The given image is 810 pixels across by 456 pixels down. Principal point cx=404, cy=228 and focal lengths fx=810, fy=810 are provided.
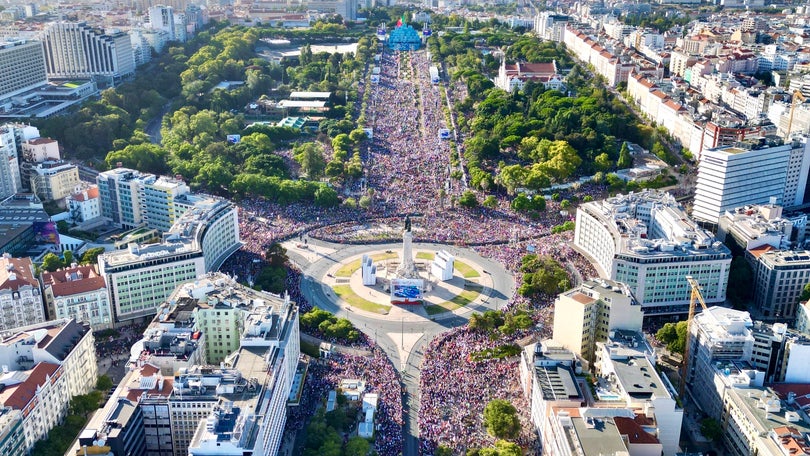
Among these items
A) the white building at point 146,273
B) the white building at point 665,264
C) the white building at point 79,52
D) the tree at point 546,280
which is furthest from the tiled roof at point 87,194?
the white building at point 79,52

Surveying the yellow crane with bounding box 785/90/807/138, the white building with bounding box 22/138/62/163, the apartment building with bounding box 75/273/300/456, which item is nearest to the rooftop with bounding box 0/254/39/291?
the apartment building with bounding box 75/273/300/456

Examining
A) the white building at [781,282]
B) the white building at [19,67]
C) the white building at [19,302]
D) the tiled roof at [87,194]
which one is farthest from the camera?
the white building at [19,67]

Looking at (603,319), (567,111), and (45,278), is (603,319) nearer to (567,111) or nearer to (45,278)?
(45,278)

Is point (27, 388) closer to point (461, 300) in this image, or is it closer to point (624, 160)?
point (461, 300)

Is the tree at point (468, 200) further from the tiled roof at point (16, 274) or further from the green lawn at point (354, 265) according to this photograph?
the tiled roof at point (16, 274)

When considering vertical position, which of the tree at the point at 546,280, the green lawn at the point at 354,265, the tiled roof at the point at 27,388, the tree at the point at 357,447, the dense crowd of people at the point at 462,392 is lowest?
the dense crowd of people at the point at 462,392

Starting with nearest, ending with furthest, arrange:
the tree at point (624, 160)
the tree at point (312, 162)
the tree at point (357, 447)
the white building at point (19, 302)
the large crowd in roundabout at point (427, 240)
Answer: the tree at point (357, 447) → the large crowd in roundabout at point (427, 240) → the white building at point (19, 302) → the tree at point (312, 162) → the tree at point (624, 160)

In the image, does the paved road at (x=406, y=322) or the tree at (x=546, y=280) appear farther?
the tree at (x=546, y=280)
